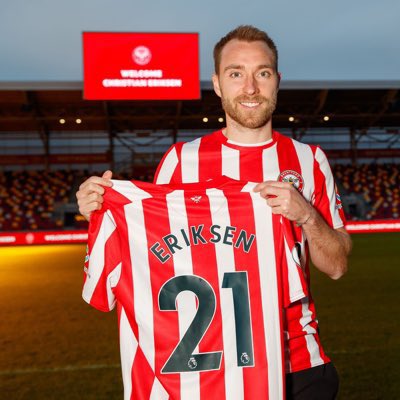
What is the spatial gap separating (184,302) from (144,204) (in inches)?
14.9

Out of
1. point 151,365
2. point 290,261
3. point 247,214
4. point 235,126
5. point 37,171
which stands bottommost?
point 151,365

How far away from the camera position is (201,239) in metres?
1.74

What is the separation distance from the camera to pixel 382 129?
27.1m

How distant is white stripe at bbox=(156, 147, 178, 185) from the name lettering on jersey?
1.19 feet

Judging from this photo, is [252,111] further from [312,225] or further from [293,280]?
[293,280]

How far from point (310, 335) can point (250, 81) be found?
952 mm

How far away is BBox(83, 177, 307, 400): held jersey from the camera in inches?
64.3

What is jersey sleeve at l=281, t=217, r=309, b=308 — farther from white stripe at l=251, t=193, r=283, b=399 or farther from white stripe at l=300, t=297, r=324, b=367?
white stripe at l=300, t=297, r=324, b=367

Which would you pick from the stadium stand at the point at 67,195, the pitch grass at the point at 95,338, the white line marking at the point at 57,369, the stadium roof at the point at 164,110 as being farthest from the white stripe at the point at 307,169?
the stadium stand at the point at 67,195

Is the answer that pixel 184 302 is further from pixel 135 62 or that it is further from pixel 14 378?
pixel 135 62

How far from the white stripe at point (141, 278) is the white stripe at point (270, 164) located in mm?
512

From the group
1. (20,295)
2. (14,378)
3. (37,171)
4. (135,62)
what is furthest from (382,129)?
(14,378)

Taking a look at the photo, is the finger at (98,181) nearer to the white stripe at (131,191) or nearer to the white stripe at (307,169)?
the white stripe at (131,191)

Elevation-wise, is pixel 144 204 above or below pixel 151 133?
below
